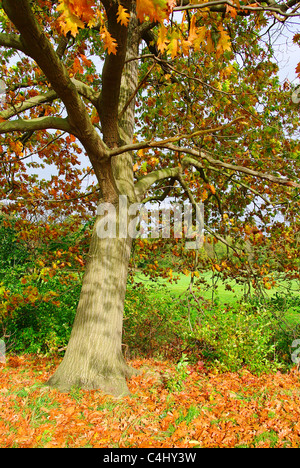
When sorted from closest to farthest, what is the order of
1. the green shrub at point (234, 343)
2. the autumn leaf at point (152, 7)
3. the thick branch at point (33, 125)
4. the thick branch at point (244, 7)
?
the autumn leaf at point (152, 7), the thick branch at point (244, 7), the thick branch at point (33, 125), the green shrub at point (234, 343)

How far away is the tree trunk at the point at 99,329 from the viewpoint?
395 centimetres

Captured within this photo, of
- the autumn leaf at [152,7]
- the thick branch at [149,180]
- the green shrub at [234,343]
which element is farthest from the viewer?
the thick branch at [149,180]

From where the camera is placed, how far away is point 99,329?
416cm

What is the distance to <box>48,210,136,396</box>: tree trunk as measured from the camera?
395 cm

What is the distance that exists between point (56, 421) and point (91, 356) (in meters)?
0.97

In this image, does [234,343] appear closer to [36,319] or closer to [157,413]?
[157,413]

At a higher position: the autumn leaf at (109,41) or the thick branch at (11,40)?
the thick branch at (11,40)

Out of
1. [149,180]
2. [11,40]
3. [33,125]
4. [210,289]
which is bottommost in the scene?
[210,289]

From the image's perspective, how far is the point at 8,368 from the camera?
4.91m

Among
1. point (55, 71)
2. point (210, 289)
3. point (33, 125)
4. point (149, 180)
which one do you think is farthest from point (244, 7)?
point (210, 289)

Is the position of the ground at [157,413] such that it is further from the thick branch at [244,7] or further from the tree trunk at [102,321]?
the thick branch at [244,7]

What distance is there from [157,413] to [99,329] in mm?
1266

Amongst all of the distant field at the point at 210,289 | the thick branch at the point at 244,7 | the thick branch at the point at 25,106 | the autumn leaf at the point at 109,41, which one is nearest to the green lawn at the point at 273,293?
the distant field at the point at 210,289

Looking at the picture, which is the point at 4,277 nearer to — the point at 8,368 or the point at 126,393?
the point at 8,368
